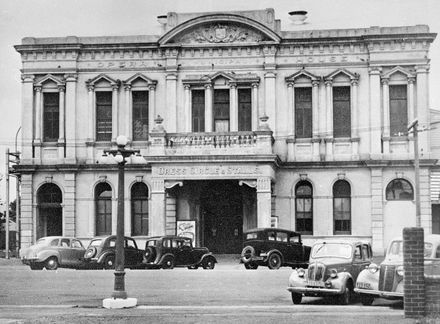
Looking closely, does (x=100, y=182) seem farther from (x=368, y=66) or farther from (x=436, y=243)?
(x=436, y=243)

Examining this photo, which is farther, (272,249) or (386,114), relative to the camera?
(386,114)

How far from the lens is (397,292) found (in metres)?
17.9

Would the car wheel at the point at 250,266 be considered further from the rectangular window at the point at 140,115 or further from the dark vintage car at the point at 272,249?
the rectangular window at the point at 140,115

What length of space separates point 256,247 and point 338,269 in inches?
424

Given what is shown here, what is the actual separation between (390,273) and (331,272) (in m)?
1.78

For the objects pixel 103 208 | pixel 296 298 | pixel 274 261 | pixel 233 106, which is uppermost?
pixel 233 106

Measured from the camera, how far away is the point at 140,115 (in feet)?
127

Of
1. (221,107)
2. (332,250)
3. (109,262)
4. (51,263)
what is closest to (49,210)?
(51,263)

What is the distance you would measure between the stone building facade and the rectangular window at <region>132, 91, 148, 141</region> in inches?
1.9

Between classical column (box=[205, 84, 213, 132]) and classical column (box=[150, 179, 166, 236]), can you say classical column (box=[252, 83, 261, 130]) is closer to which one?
classical column (box=[205, 84, 213, 132])

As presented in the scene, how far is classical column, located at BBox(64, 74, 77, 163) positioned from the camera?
38.4m

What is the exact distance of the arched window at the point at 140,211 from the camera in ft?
125

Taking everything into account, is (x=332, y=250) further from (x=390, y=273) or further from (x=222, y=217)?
(x=222, y=217)

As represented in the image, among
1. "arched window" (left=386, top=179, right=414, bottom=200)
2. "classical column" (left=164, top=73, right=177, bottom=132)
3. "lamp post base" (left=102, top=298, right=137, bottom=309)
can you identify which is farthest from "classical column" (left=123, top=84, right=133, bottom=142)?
"lamp post base" (left=102, top=298, right=137, bottom=309)
